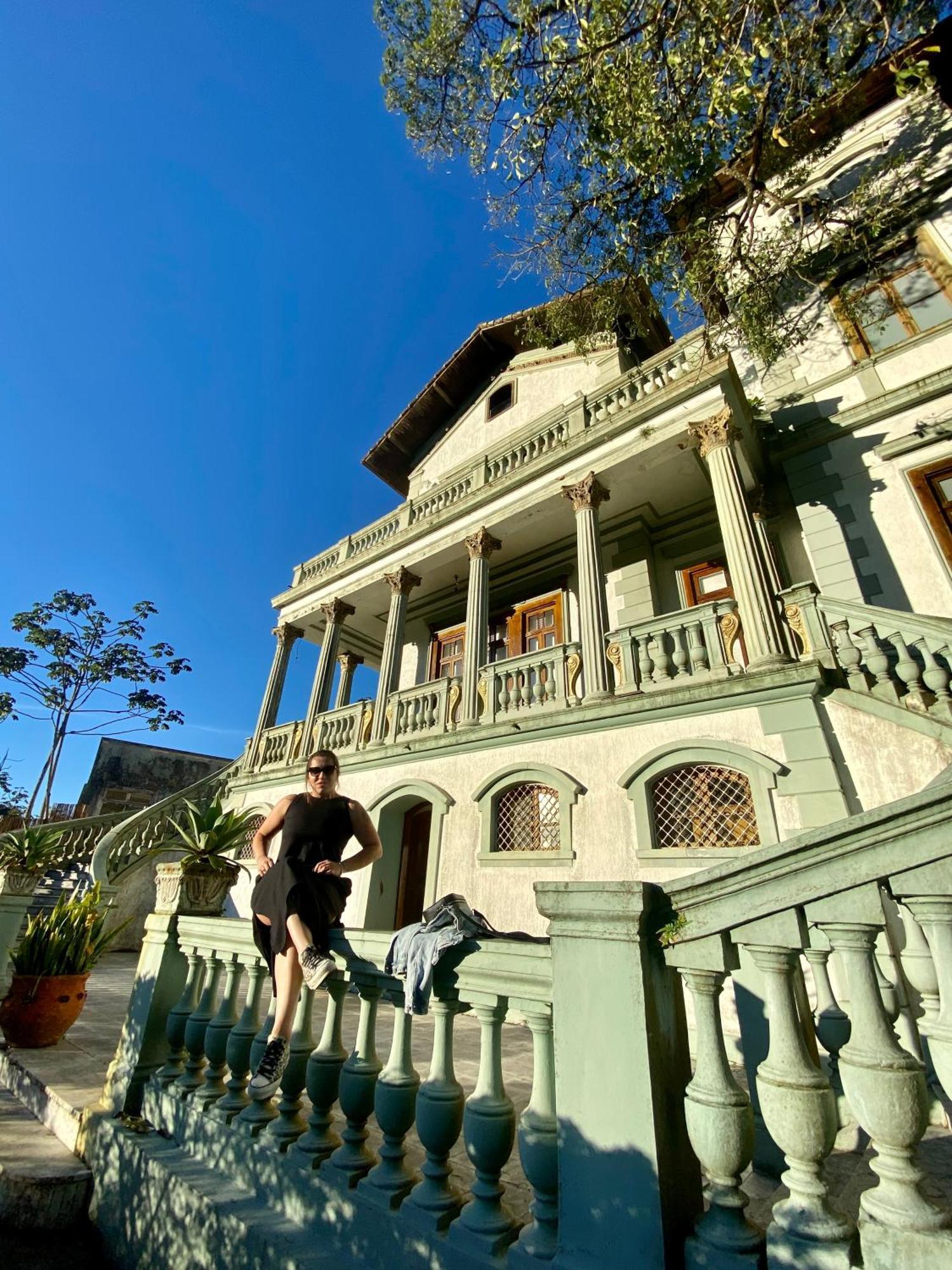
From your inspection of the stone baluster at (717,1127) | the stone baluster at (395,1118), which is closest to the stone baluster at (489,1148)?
the stone baluster at (395,1118)

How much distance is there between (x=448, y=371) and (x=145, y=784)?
91.5ft

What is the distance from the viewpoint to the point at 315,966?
251 cm

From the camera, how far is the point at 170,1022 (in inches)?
130

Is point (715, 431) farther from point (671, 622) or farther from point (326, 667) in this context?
point (326, 667)

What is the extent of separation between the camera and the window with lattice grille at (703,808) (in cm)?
666

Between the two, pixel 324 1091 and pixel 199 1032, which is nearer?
pixel 324 1091

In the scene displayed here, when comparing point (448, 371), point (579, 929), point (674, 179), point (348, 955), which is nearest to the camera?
point (579, 929)

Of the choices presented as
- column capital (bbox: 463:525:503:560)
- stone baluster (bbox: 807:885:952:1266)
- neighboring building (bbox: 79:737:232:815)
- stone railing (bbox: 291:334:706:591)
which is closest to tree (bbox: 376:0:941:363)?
stone railing (bbox: 291:334:706:591)

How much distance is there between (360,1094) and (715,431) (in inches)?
349

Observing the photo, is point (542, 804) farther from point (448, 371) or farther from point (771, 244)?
point (448, 371)

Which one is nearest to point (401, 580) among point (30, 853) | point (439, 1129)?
point (30, 853)

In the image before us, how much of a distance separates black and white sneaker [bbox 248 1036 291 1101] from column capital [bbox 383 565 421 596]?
1007cm

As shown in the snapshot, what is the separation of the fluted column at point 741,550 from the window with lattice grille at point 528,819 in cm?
361

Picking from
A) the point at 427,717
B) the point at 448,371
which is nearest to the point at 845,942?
the point at 427,717
